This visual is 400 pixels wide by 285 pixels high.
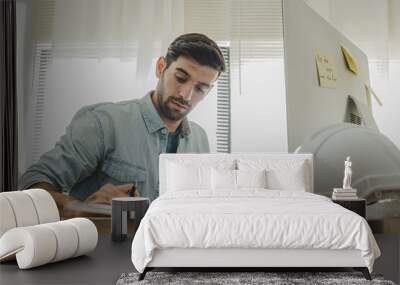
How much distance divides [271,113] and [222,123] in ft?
1.86

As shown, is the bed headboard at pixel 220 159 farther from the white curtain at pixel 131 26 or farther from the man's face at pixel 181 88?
the white curtain at pixel 131 26

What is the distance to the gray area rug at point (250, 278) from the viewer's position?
433cm

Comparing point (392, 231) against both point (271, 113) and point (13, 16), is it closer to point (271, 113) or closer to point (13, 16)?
point (271, 113)

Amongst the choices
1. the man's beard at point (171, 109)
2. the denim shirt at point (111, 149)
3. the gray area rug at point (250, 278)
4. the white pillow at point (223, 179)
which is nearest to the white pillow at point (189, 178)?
the white pillow at point (223, 179)

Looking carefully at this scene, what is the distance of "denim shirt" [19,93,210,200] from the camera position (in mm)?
A: 6883

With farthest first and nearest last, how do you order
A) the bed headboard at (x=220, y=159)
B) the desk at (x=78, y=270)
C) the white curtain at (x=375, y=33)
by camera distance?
the white curtain at (x=375, y=33) → the bed headboard at (x=220, y=159) → the desk at (x=78, y=270)

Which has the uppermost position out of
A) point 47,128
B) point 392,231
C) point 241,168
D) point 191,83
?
point 191,83

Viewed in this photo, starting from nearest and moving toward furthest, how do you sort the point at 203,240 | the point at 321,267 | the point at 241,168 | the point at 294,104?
the point at 203,240
the point at 321,267
the point at 241,168
the point at 294,104

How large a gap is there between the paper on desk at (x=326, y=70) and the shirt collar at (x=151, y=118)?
162 cm

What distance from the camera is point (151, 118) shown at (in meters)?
6.96

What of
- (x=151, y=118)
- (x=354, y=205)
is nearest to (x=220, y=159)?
(x=151, y=118)

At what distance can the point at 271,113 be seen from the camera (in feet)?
22.8

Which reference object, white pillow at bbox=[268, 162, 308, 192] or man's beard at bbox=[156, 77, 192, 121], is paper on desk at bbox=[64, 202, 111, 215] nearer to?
man's beard at bbox=[156, 77, 192, 121]

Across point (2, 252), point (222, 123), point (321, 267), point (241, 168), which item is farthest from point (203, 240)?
point (222, 123)
